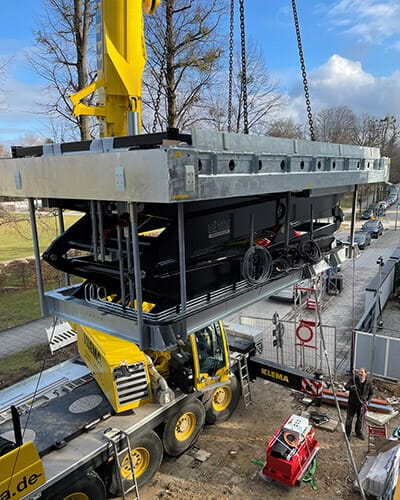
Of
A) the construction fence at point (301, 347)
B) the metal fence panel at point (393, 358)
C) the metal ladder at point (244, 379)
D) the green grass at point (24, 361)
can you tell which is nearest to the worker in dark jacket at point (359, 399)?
the construction fence at point (301, 347)

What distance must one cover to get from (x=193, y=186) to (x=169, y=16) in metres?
12.4

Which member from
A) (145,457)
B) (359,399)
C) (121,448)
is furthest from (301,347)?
(121,448)

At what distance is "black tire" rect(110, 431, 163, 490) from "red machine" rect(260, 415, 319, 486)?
5.68ft

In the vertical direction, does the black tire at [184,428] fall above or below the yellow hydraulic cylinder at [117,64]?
below

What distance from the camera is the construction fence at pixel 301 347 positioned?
9.19m

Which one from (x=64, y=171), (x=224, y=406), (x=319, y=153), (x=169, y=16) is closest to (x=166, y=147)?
(x=64, y=171)

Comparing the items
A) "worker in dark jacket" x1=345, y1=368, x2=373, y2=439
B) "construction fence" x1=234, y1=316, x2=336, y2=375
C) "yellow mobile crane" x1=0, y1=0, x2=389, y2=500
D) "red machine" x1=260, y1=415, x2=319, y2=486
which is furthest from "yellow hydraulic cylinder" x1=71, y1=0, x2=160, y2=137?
"worker in dark jacket" x1=345, y1=368, x2=373, y2=439

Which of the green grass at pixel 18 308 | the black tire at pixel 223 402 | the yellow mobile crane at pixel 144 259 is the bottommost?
the green grass at pixel 18 308

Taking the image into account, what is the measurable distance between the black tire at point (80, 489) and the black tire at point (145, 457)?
0.54 meters

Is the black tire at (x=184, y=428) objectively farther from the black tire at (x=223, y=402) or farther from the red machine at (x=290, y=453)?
the red machine at (x=290, y=453)

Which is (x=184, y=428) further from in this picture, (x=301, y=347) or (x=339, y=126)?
(x=339, y=126)

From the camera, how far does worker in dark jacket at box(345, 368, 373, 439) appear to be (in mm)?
7230

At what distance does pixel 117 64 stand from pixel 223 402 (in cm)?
642

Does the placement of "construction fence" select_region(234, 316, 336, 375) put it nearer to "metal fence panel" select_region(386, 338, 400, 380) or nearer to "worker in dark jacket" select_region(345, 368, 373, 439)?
"worker in dark jacket" select_region(345, 368, 373, 439)
